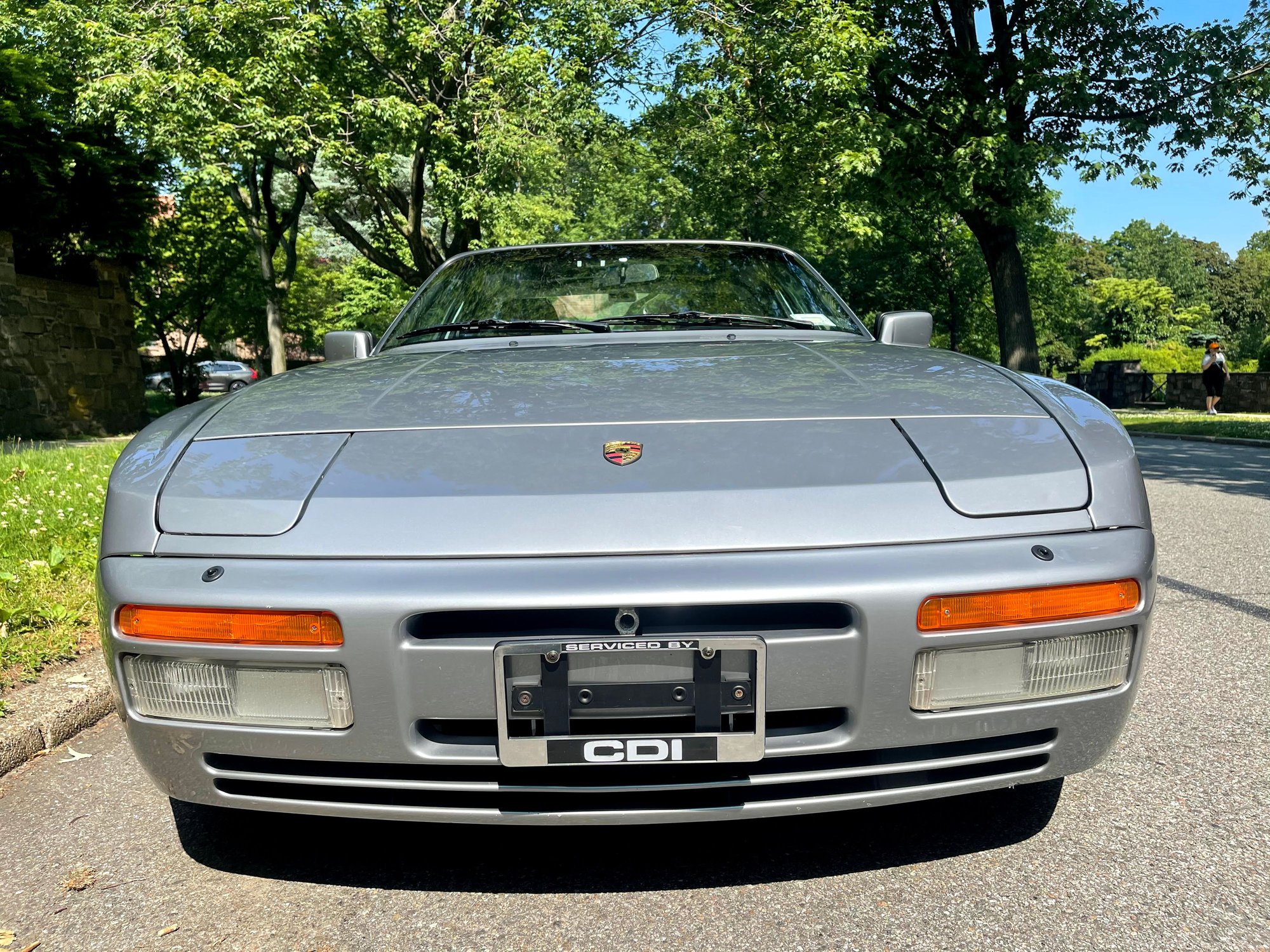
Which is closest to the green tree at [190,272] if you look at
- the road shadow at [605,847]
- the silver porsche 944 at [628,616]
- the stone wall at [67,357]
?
the stone wall at [67,357]

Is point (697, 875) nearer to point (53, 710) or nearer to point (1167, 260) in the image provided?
point (53, 710)

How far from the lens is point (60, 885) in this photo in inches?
81.7

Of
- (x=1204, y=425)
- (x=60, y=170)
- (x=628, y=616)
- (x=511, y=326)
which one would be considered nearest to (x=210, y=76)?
(x=60, y=170)

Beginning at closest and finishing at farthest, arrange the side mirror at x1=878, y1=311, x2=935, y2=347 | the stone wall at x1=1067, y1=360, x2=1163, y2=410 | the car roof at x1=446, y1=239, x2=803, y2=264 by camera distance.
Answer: the side mirror at x1=878, y1=311, x2=935, y2=347
the car roof at x1=446, y1=239, x2=803, y2=264
the stone wall at x1=1067, y1=360, x2=1163, y2=410

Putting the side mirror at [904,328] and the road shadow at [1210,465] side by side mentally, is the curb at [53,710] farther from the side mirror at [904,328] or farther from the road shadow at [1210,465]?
the road shadow at [1210,465]

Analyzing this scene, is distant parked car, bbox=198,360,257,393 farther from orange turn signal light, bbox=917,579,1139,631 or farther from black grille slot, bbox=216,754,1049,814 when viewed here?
orange turn signal light, bbox=917,579,1139,631

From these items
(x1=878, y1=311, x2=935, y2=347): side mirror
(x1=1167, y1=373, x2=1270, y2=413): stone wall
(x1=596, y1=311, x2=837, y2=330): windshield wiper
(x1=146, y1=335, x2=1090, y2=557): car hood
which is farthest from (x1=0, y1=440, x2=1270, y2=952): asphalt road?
(x1=1167, y1=373, x2=1270, y2=413): stone wall

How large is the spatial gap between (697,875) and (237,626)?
101 cm

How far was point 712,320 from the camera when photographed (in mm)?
3107

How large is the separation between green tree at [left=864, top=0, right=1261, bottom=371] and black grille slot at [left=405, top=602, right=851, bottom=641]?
12.1 meters

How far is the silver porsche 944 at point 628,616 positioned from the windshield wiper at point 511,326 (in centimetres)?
104

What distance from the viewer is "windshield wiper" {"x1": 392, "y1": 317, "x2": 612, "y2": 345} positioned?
306 centimetres

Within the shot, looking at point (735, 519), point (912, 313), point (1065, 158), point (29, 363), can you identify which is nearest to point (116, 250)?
point (29, 363)

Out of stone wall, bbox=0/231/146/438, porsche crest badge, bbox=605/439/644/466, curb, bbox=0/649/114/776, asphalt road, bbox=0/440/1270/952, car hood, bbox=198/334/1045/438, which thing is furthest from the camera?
stone wall, bbox=0/231/146/438
